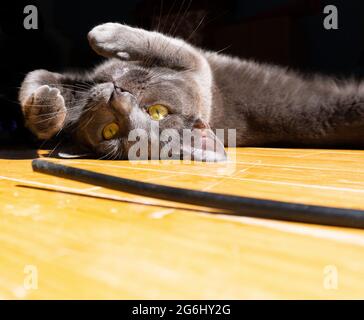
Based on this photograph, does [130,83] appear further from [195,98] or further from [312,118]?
[312,118]

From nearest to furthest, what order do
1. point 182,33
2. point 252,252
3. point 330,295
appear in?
point 330,295
point 252,252
point 182,33

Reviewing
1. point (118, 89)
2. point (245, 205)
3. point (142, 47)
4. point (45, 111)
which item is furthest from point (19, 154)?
point (245, 205)

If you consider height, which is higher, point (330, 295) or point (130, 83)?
point (130, 83)

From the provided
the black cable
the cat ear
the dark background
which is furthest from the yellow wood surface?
the dark background

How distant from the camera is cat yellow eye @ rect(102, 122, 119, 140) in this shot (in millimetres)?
1556

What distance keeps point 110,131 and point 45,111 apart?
235 millimetres

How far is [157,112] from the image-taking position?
160cm

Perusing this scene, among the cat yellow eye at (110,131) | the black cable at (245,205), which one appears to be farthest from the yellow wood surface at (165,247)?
the cat yellow eye at (110,131)

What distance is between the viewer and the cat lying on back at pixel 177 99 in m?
1.51

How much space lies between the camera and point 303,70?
2.06 m

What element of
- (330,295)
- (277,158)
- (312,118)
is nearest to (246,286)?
(330,295)

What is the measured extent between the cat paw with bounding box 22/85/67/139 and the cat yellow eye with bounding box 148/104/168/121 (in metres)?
0.30

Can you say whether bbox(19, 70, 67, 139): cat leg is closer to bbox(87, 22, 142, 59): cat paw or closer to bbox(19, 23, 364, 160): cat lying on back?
bbox(19, 23, 364, 160): cat lying on back

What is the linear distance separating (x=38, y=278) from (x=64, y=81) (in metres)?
1.43
